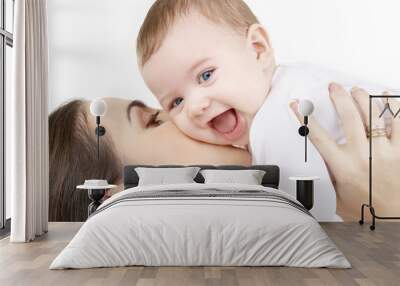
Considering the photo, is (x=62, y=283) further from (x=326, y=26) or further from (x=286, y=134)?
(x=326, y=26)

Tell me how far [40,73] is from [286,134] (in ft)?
10.3

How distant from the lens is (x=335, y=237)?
6277mm

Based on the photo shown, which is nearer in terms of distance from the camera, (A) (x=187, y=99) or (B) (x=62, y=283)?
(B) (x=62, y=283)

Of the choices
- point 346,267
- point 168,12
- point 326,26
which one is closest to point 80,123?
point 168,12

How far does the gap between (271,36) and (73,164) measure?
3.10 meters

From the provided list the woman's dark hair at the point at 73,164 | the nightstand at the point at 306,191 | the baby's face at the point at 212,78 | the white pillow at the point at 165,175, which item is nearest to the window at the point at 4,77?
the woman's dark hair at the point at 73,164

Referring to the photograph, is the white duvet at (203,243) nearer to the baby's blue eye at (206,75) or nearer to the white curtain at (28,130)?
the white curtain at (28,130)

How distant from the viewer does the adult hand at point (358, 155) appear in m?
7.36

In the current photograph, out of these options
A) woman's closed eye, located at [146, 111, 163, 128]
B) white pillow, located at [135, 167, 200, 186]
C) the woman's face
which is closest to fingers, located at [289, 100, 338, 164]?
the woman's face

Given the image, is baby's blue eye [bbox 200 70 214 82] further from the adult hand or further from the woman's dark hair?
the woman's dark hair

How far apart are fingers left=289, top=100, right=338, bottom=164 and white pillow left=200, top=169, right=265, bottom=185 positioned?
35.1 inches

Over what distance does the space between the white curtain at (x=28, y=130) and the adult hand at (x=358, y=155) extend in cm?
320

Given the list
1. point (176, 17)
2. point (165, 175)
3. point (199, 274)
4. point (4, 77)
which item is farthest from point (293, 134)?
point (4, 77)

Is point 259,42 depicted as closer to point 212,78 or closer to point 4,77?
point 212,78
